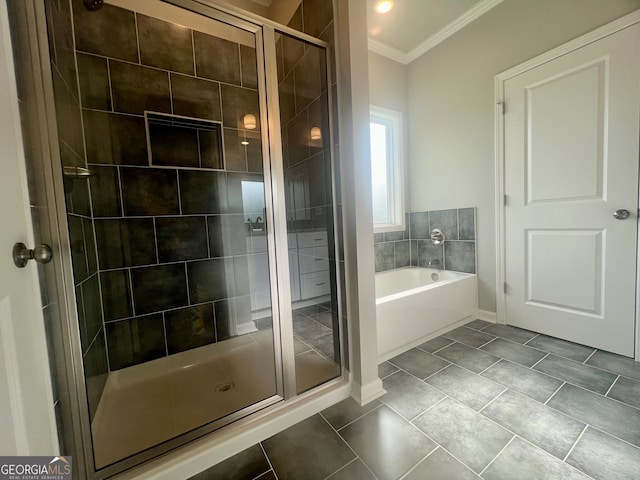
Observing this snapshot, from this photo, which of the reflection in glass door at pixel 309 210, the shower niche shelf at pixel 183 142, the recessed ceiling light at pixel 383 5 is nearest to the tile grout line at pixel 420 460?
the reflection in glass door at pixel 309 210

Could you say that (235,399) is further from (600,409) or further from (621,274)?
(621,274)

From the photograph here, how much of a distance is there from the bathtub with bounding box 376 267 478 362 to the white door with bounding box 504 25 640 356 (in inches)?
14.2

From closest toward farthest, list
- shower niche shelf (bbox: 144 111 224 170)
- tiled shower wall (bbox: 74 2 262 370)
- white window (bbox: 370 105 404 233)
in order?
tiled shower wall (bbox: 74 2 262 370), shower niche shelf (bbox: 144 111 224 170), white window (bbox: 370 105 404 233)

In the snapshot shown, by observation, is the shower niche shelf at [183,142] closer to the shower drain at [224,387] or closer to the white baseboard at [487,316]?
the shower drain at [224,387]

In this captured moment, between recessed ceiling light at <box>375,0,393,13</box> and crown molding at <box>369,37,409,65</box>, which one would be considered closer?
recessed ceiling light at <box>375,0,393,13</box>

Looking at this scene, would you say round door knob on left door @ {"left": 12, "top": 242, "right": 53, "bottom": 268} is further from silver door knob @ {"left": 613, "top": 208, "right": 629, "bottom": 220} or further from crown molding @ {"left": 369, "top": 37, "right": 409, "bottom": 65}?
crown molding @ {"left": 369, "top": 37, "right": 409, "bottom": 65}

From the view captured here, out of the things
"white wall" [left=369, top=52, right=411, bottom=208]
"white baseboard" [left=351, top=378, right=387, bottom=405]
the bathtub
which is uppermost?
"white wall" [left=369, top=52, right=411, bottom=208]

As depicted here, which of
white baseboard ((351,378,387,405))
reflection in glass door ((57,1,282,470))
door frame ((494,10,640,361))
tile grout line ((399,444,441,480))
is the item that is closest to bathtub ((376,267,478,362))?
door frame ((494,10,640,361))

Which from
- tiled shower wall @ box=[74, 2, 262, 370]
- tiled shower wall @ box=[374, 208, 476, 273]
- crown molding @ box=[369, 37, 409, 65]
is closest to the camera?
tiled shower wall @ box=[74, 2, 262, 370]

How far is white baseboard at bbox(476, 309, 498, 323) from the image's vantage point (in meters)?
2.32

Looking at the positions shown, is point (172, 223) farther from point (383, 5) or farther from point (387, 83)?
point (387, 83)

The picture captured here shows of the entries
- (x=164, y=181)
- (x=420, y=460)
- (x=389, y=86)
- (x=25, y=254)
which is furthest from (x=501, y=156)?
(x=25, y=254)

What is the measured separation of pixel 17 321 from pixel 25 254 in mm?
165

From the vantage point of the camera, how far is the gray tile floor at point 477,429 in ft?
3.28
